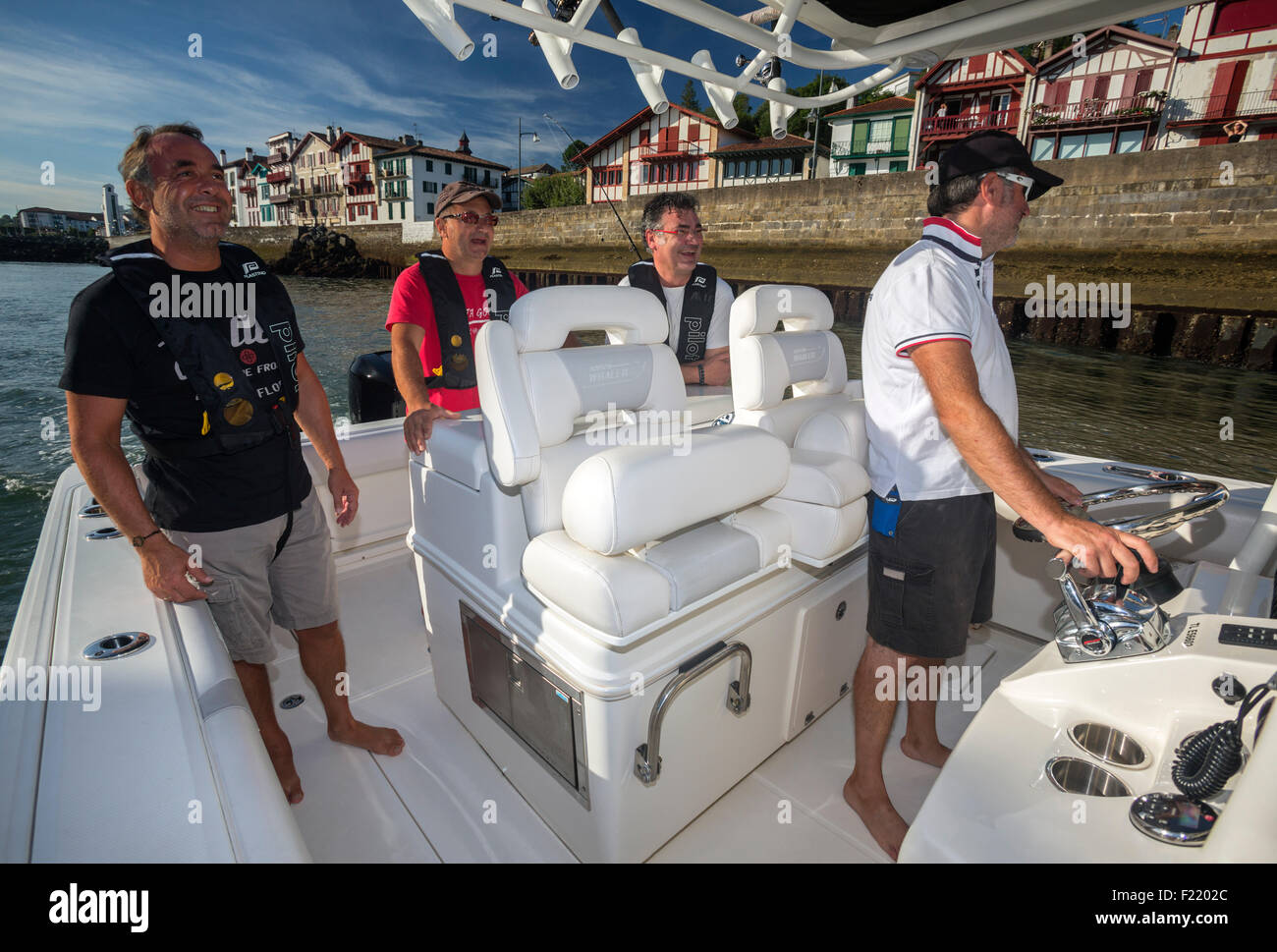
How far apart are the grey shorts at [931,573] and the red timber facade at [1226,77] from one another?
26466 mm

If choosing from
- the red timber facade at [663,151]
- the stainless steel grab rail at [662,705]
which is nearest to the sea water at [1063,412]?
the stainless steel grab rail at [662,705]

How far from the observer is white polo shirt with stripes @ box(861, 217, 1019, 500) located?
5.14 feet

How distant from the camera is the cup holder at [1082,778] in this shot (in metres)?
1.07

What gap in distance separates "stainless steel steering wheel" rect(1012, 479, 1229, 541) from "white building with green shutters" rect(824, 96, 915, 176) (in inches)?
1121

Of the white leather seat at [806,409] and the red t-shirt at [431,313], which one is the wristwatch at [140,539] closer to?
the red t-shirt at [431,313]

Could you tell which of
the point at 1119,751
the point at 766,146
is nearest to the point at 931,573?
the point at 1119,751

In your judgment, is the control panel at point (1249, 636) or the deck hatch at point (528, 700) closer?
the control panel at point (1249, 636)

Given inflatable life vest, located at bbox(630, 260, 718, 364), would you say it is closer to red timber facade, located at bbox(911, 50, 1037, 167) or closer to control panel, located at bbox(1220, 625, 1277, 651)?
Result: control panel, located at bbox(1220, 625, 1277, 651)

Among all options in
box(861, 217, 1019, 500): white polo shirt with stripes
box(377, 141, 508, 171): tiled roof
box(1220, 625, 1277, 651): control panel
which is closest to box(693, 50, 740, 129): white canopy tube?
box(861, 217, 1019, 500): white polo shirt with stripes

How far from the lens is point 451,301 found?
8.93ft

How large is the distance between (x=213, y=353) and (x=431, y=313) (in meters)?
1.12

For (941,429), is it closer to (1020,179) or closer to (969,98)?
(1020,179)
